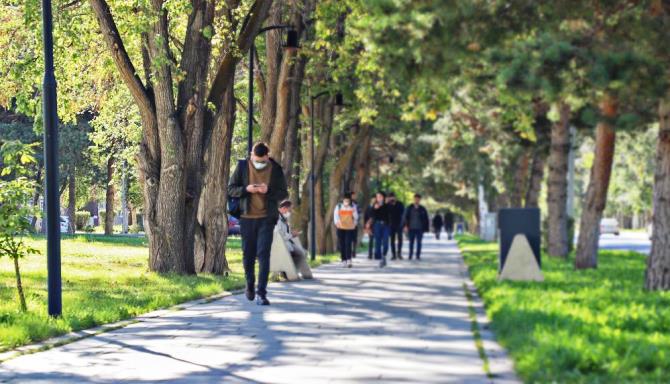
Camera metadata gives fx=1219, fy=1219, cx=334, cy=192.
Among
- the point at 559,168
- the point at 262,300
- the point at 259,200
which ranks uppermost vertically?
the point at 559,168

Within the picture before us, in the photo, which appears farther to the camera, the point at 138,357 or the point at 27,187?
the point at 27,187

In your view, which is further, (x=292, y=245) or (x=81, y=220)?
(x=81, y=220)

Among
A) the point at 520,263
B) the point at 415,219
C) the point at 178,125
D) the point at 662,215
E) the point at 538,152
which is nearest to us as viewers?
the point at 662,215

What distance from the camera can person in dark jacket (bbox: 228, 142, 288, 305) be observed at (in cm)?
1429

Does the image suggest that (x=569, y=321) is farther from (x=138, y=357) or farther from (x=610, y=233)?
(x=610, y=233)

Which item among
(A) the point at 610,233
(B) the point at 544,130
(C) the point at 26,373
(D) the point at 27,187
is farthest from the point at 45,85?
(A) the point at 610,233

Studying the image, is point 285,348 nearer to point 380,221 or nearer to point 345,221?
point 345,221

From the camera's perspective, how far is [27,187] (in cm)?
1261

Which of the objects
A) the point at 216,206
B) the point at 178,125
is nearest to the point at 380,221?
the point at 216,206

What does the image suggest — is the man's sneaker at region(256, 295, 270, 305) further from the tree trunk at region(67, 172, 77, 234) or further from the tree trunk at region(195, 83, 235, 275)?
the tree trunk at region(67, 172, 77, 234)

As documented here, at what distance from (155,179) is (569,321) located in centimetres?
1060

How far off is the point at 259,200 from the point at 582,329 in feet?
16.9

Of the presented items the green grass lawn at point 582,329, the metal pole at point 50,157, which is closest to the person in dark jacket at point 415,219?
the green grass lawn at point 582,329

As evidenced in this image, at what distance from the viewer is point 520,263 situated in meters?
18.8
